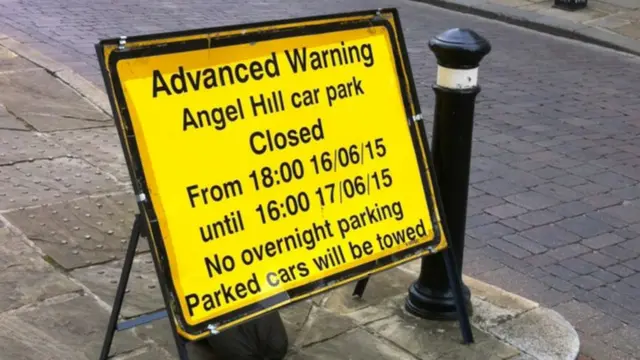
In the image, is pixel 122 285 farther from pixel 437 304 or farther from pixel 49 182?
pixel 49 182

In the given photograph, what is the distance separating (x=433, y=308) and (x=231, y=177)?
1.25 m

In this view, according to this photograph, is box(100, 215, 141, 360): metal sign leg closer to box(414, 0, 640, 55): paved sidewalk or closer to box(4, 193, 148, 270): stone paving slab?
box(4, 193, 148, 270): stone paving slab

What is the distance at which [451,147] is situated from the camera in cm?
335

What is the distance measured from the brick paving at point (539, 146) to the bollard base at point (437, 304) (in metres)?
0.66

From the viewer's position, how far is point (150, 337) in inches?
133

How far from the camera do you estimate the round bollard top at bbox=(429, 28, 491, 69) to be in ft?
10.4

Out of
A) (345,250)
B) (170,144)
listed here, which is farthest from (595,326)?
(170,144)

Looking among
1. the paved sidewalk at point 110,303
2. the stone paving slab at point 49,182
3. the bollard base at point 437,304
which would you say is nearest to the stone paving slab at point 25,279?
the paved sidewalk at point 110,303

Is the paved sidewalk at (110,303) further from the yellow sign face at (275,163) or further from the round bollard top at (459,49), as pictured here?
the round bollard top at (459,49)

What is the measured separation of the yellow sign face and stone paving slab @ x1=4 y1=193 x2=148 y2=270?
1493mm

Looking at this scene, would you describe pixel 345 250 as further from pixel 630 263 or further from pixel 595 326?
pixel 630 263


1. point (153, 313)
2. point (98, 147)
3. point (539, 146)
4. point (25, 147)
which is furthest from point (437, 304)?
point (25, 147)

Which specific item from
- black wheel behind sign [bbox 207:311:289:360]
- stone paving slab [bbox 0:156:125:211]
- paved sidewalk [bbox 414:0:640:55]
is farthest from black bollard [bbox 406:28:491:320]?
paved sidewalk [bbox 414:0:640:55]

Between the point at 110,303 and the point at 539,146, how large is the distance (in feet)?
12.5
